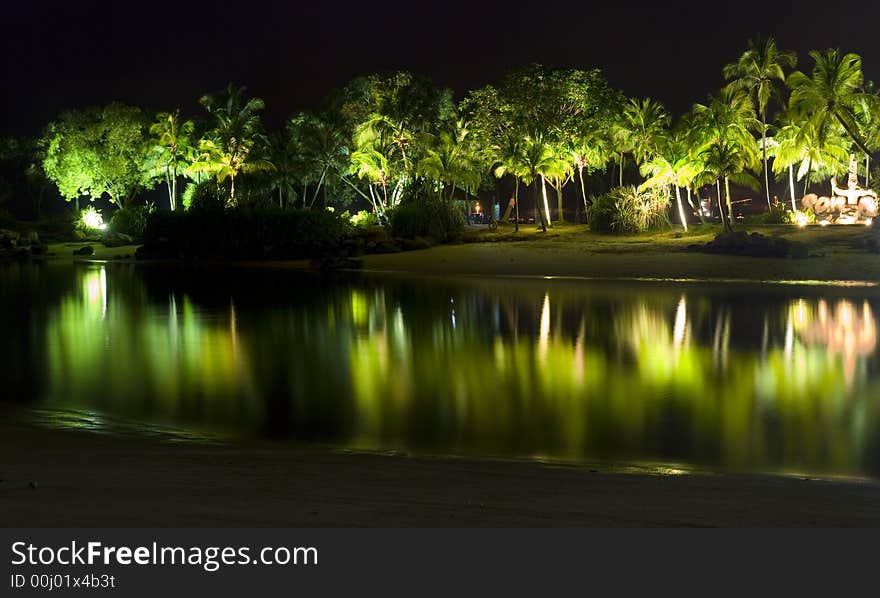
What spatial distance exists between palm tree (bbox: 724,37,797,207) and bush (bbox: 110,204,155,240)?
132 feet

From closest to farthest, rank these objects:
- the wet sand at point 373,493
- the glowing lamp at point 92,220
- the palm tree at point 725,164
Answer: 1. the wet sand at point 373,493
2. the palm tree at point 725,164
3. the glowing lamp at point 92,220

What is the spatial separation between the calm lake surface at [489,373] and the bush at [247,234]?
74.4 feet

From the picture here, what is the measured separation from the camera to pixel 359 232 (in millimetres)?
53219

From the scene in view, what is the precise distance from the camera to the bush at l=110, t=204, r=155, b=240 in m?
65.7

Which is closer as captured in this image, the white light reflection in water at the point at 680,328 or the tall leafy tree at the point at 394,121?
the white light reflection in water at the point at 680,328

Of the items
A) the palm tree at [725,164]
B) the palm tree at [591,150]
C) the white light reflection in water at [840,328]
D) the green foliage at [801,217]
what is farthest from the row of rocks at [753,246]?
the palm tree at [591,150]

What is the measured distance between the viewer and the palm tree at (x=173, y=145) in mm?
67312

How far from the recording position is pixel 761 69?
53656mm

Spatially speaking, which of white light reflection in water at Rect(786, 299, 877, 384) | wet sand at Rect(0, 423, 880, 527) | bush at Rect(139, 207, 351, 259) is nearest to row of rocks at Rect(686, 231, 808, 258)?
white light reflection in water at Rect(786, 299, 877, 384)

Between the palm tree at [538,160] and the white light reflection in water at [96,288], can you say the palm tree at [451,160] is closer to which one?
the palm tree at [538,160]

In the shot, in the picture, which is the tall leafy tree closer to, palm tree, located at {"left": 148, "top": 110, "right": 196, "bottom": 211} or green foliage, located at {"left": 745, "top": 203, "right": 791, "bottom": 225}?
palm tree, located at {"left": 148, "top": 110, "right": 196, "bottom": 211}

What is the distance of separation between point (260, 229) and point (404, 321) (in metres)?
31.8

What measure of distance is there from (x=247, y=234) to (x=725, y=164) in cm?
2595

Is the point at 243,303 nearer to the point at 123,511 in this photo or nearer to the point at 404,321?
the point at 404,321
